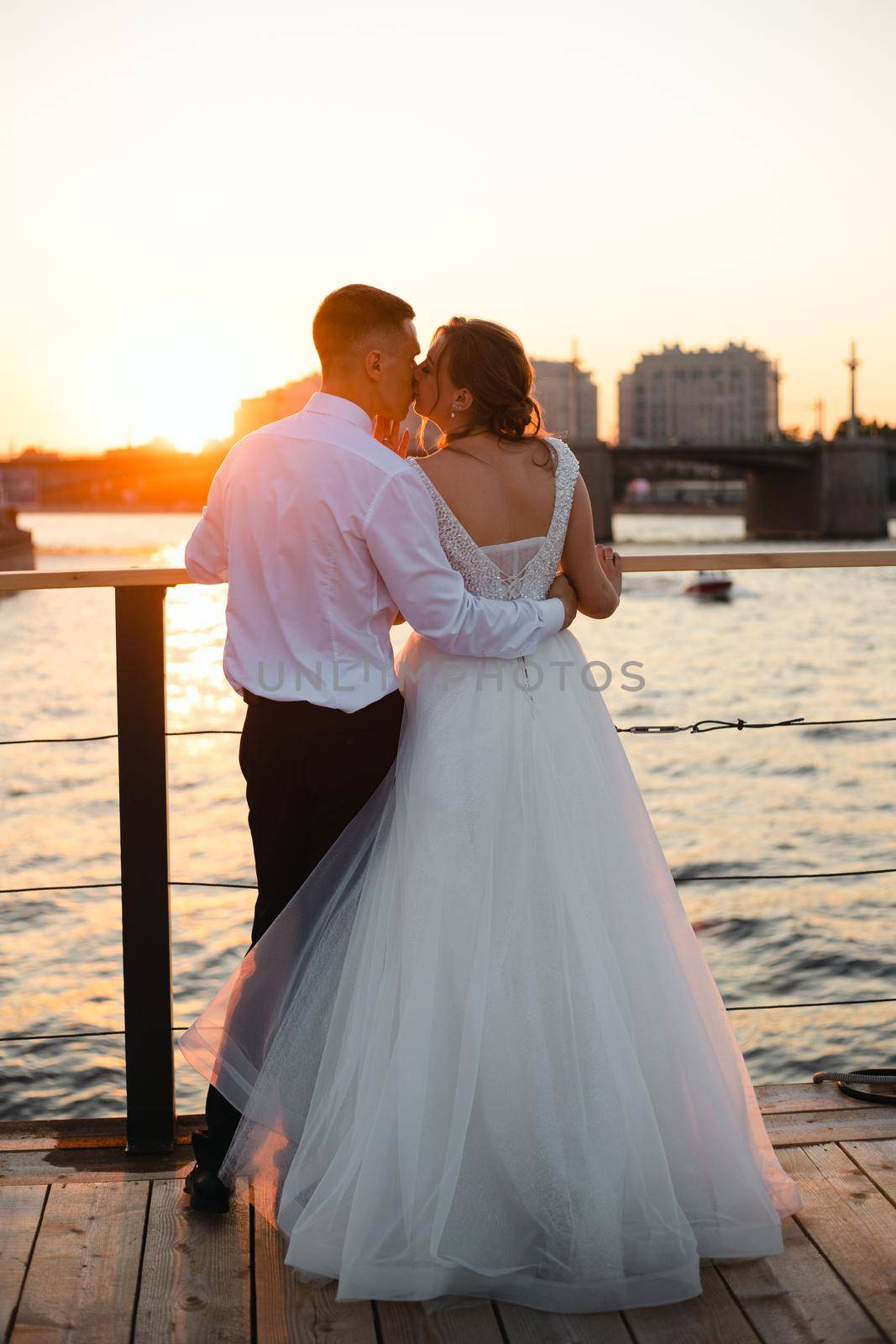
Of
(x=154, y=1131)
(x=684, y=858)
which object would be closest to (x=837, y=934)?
(x=684, y=858)

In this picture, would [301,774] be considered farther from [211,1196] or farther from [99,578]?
[211,1196]

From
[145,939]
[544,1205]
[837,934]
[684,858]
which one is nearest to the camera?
[544,1205]

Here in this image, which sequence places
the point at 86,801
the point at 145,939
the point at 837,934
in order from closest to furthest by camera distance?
1. the point at 145,939
2. the point at 837,934
3. the point at 86,801

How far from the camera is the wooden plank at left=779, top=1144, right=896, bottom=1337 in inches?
72.0

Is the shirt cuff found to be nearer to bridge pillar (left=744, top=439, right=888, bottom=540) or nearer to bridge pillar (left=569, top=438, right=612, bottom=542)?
bridge pillar (left=569, top=438, right=612, bottom=542)

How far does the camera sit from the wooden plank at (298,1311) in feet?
5.72

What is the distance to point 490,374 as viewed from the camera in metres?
1.96

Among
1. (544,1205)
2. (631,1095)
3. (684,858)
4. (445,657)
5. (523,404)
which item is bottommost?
(684,858)

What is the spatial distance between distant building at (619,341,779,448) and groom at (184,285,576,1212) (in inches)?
4806

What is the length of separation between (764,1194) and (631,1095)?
11.0 inches

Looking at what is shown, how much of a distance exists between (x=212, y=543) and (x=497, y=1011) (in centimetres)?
86

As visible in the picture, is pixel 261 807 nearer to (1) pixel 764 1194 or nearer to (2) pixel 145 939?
(2) pixel 145 939

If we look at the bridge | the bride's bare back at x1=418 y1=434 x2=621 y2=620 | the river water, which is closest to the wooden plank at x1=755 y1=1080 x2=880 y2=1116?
the river water

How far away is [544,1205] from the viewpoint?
6.01 ft
